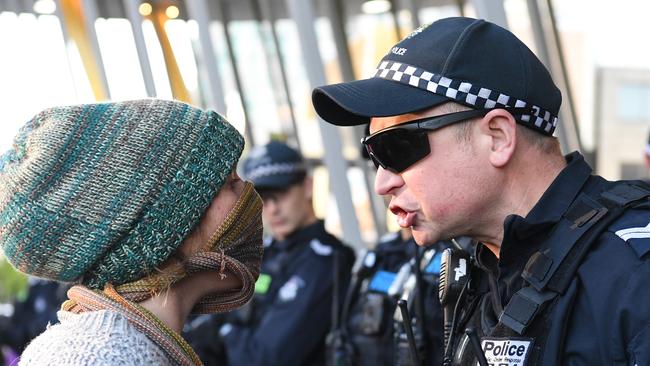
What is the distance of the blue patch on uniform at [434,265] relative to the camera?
327cm

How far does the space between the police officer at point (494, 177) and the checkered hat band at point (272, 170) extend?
268 centimetres

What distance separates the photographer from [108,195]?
1.94 meters

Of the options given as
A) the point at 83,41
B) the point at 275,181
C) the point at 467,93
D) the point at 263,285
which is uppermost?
the point at 467,93

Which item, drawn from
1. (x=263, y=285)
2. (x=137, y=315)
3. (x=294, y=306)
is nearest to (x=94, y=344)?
(x=137, y=315)

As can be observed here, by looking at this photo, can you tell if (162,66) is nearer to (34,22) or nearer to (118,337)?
(34,22)

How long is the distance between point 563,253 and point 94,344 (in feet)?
3.21

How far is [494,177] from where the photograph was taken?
1993 millimetres

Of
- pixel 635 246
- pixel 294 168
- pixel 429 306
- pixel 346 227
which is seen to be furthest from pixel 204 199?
pixel 346 227

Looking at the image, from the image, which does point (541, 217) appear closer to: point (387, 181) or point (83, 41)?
point (387, 181)

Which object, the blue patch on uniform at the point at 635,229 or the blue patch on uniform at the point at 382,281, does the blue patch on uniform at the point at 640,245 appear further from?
the blue patch on uniform at the point at 382,281

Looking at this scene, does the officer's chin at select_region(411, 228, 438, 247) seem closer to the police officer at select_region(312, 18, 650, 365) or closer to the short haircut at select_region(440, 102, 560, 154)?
the police officer at select_region(312, 18, 650, 365)

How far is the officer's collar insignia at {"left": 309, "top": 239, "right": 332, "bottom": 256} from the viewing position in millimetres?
4557

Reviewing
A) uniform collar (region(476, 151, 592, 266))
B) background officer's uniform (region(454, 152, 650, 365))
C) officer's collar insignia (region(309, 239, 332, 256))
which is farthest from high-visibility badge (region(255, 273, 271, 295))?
uniform collar (region(476, 151, 592, 266))

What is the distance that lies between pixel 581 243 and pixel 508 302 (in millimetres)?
207
